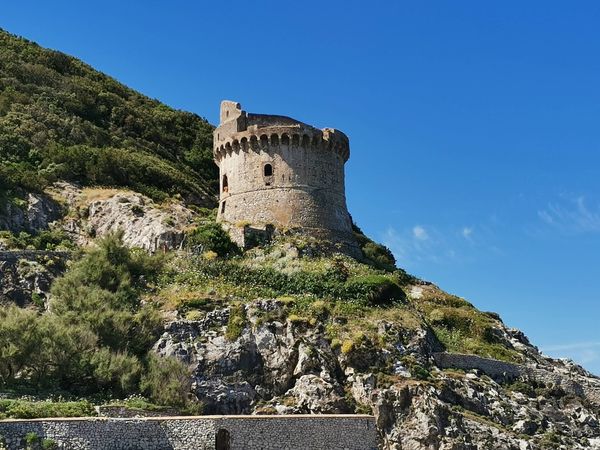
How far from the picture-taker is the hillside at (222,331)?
34094 millimetres

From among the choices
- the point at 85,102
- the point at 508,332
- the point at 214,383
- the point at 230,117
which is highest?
the point at 85,102

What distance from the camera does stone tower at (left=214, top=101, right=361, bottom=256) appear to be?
51.1 meters

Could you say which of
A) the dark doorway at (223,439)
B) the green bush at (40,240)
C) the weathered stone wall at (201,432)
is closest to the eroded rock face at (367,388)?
the weathered stone wall at (201,432)

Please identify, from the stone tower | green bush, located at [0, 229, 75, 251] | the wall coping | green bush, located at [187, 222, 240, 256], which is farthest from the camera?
the stone tower

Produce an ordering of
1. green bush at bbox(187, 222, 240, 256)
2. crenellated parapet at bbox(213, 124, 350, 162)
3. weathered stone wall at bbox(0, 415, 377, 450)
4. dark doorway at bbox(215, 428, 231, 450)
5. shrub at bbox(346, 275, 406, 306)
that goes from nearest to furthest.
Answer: weathered stone wall at bbox(0, 415, 377, 450), dark doorway at bbox(215, 428, 231, 450), shrub at bbox(346, 275, 406, 306), green bush at bbox(187, 222, 240, 256), crenellated parapet at bbox(213, 124, 350, 162)

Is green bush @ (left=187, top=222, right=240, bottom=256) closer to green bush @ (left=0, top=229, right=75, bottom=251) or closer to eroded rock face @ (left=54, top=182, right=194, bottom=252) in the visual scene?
eroded rock face @ (left=54, top=182, right=194, bottom=252)

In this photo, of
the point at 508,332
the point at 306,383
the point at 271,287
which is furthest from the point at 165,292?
the point at 508,332

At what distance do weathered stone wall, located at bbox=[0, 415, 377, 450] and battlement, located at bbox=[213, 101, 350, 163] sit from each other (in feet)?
75.3

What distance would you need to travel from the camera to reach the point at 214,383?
35906 millimetres

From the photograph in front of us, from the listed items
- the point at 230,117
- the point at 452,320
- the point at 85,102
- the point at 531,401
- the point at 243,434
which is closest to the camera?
the point at 243,434

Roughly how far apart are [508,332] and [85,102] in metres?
42.5

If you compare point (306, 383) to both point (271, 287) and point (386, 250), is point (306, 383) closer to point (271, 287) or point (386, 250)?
point (271, 287)

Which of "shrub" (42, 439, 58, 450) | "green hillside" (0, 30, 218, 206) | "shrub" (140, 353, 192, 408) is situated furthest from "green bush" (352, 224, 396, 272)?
"shrub" (42, 439, 58, 450)

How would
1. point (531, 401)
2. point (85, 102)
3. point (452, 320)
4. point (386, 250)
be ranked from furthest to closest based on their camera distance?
point (85, 102) < point (386, 250) < point (452, 320) < point (531, 401)
